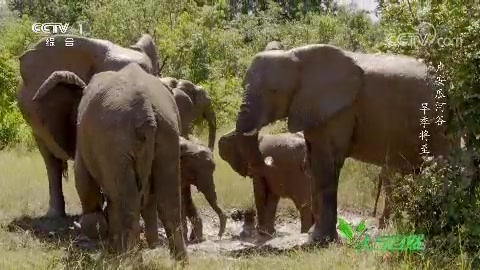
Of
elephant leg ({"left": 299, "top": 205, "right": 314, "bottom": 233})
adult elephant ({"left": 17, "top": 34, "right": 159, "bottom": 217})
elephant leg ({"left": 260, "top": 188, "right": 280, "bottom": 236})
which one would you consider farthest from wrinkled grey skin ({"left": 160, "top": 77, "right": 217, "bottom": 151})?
elephant leg ({"left": 299, "top": 205, "right": 314, "bottom": 233})

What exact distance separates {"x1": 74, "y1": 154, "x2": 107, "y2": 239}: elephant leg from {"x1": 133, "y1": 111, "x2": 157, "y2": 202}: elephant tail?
682 millimetres

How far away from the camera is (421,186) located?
6.77m

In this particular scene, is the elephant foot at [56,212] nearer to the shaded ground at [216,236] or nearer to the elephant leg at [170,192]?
the shaded ground at [216,236]

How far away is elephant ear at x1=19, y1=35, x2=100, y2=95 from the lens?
9461 millimetres

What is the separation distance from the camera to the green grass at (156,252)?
6359mm

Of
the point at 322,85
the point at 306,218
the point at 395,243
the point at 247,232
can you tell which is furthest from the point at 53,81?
the point at 247,232

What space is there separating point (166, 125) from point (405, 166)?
293 centimetres

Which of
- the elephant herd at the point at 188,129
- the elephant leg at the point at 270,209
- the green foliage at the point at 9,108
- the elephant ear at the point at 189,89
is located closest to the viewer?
the elephant herd at the point at 188,129

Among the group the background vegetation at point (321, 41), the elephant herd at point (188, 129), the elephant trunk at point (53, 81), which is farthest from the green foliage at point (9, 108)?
the elephant trunk at point (53, 81)

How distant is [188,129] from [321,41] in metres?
16.1

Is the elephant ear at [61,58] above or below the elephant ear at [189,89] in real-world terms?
above

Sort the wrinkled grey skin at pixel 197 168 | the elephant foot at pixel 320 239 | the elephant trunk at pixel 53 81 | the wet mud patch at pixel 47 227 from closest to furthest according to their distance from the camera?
the elephant trunk at pixel 53 81 → the elephant foot at pixel 320 239 → the wet mud patch at pixel 47 227 → the wrinkled grey skin at pixel 197 168

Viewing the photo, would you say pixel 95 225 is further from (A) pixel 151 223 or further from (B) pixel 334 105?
(B) pixel 334 105

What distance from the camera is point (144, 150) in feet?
20.5
